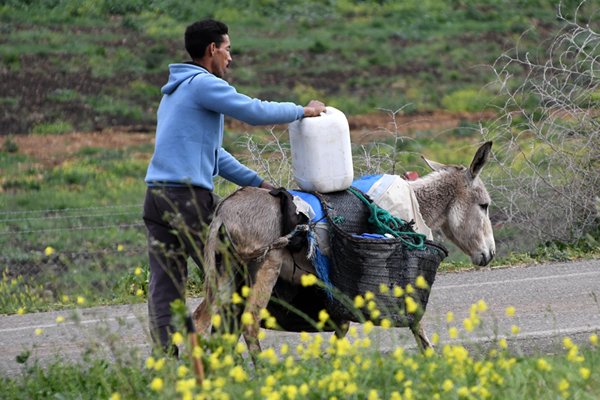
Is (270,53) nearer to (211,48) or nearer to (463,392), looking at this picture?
(211,48)

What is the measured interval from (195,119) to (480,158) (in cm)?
199

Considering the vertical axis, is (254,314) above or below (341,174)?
below

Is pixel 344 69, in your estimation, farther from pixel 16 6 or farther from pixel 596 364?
pixel 596 364

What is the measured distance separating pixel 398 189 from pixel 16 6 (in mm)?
37374

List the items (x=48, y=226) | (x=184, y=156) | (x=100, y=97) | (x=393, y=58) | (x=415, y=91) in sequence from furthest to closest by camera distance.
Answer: (x=393, y=58)
(x=415, y=91)
(x=100, y=97)
(x=48, y=226)
(x=184, y=156)

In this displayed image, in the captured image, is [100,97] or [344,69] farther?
[344,69]

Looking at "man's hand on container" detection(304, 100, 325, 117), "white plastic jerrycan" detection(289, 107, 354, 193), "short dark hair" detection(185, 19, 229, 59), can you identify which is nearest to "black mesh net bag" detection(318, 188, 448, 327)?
"white plastic jerrycan" detection(289, 107, 354, 193)

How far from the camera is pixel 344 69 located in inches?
1622

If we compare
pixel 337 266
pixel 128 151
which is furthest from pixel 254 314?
pixel 128 151

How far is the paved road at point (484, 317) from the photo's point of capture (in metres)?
9.04

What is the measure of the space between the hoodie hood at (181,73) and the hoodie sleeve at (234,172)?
2.23 feet

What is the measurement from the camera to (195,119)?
761cm

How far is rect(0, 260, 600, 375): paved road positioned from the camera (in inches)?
356

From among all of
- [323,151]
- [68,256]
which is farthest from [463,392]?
[68,256]
